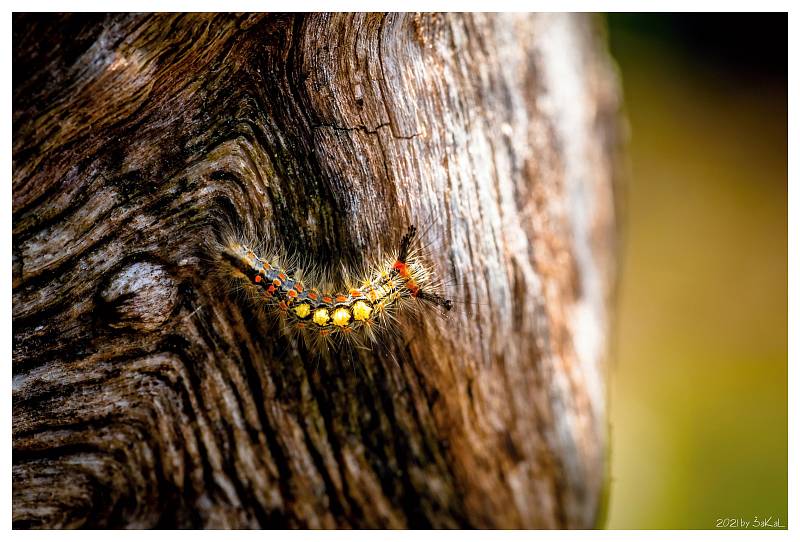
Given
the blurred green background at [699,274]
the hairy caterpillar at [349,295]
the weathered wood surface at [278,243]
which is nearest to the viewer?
the weathered wood surface at [278,243]

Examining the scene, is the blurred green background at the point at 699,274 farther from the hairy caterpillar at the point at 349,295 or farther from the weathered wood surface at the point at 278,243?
the hairy caterpillar at the point at 349,295

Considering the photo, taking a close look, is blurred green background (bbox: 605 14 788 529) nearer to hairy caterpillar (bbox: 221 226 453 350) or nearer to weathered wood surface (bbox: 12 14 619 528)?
weathered wood surface (bbox: 12 14 619 528)

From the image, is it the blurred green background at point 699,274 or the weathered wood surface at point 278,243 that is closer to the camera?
the weathered wood surface at point 278,243

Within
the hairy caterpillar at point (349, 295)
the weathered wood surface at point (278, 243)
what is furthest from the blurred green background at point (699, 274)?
the hairy caterpillar at point (349, 295)

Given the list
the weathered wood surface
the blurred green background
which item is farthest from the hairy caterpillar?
the blurred green background

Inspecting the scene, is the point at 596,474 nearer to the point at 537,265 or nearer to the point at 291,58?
the point at 537,265

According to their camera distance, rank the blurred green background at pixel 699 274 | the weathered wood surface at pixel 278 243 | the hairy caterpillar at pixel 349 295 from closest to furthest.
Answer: the weathered wood surface at pixel 278 243
the hairy caterpillar at pixel 349 295
the blurred green background at pixel 699 274

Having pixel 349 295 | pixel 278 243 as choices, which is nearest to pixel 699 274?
pixel 349 295

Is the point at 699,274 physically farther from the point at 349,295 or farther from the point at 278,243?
the point at 278,243
